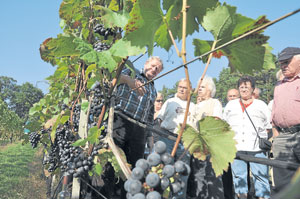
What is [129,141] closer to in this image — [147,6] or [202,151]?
[202,151]

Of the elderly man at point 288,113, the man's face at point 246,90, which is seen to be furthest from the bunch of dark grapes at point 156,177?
the man's face at point 246,90

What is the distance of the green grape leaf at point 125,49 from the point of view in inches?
38.4

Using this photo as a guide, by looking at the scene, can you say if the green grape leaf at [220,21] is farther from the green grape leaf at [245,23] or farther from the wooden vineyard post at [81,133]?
the wooden vineyard post at [81,133]

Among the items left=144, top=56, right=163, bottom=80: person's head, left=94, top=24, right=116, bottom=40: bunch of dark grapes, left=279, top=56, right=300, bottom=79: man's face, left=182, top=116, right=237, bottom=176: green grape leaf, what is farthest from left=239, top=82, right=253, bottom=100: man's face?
left=182, top=116, right=237, bottom=176: green grape leaf

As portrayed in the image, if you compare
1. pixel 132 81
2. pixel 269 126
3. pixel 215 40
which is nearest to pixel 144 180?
pixel 215 40

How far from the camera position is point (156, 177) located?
0.72 meters

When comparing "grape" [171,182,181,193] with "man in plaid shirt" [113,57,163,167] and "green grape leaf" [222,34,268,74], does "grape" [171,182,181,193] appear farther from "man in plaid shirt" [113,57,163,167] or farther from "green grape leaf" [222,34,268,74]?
"man in plaid shirt" [113,57,163,167]

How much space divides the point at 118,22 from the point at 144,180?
2.78ft

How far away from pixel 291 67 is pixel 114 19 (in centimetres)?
202

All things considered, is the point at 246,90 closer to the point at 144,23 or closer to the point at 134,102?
the point at 134,102

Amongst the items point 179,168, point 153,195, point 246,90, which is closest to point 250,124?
point 246,90

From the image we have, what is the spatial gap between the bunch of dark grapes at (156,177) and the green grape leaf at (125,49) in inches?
16.1

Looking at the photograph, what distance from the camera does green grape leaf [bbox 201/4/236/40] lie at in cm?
81

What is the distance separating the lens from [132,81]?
1.68m
